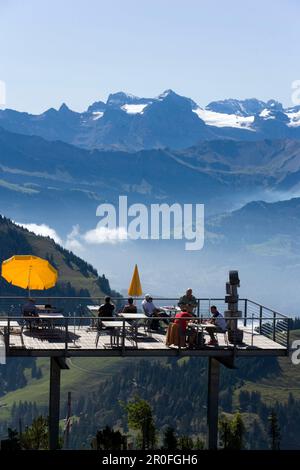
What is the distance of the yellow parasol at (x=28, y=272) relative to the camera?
47.3 meters

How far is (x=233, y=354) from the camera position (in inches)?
1526

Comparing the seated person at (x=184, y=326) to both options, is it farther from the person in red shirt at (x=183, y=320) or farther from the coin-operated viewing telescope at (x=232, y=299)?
the coin-operated viewing telescope at (x=232, y=299)

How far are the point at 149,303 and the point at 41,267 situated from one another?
258 inches

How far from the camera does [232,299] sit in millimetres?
40656

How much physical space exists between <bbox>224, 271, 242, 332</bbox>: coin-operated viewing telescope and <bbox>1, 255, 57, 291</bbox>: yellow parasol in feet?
36.9

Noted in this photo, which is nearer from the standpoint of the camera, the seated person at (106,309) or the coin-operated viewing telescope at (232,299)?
the coin-operated viewing telescope at (232,299)

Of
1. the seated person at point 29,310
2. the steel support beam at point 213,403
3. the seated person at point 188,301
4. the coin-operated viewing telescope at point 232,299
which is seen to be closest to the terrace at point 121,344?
the steel support beam at point 213,403

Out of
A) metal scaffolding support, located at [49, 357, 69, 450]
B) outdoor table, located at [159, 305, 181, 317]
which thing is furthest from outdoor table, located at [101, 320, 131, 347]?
outdoor table, located at [159, 305, 181, 317]

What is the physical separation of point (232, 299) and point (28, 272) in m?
12.5

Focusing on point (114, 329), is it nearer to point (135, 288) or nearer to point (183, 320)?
point (183, 320)

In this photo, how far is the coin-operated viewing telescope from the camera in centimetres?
4034

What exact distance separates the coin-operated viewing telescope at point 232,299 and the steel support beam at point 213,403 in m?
2.04

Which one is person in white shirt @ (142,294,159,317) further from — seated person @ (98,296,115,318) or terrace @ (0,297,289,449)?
seated person @ (98,296,115,318)
